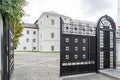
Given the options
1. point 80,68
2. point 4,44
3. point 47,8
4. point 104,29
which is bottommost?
point 80,68

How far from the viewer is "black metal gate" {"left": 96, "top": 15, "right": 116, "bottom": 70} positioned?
738 centimetres

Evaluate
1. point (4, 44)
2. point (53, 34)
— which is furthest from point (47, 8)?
point (4, 44)

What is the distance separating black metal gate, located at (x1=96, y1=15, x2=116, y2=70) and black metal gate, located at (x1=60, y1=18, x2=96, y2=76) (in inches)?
15.3

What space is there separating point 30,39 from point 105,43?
33.4 meters

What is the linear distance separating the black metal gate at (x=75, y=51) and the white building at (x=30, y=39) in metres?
32.6

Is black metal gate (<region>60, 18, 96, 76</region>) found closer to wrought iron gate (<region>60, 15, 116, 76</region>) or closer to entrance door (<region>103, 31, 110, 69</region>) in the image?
wrought iron gate (<region>60, 15, 116, 76</region>)

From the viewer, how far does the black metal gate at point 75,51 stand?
20.7 feet

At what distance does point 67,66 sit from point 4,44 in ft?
10.4

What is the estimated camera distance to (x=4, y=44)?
414 centimetres

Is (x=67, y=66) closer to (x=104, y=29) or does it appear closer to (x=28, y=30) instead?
(x=104, y=29)

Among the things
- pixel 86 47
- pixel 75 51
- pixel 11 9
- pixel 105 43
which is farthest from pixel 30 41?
pixel 11 9

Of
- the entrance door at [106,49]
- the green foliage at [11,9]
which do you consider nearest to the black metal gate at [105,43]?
the entrance door at [106,49]

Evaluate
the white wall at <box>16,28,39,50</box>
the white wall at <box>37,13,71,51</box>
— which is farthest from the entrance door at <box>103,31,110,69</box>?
the white wall at <box>16,28,39,50</box>

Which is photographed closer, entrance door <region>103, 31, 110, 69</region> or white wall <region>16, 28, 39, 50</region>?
entrance door <region>103, 31, 110, 69</region>
